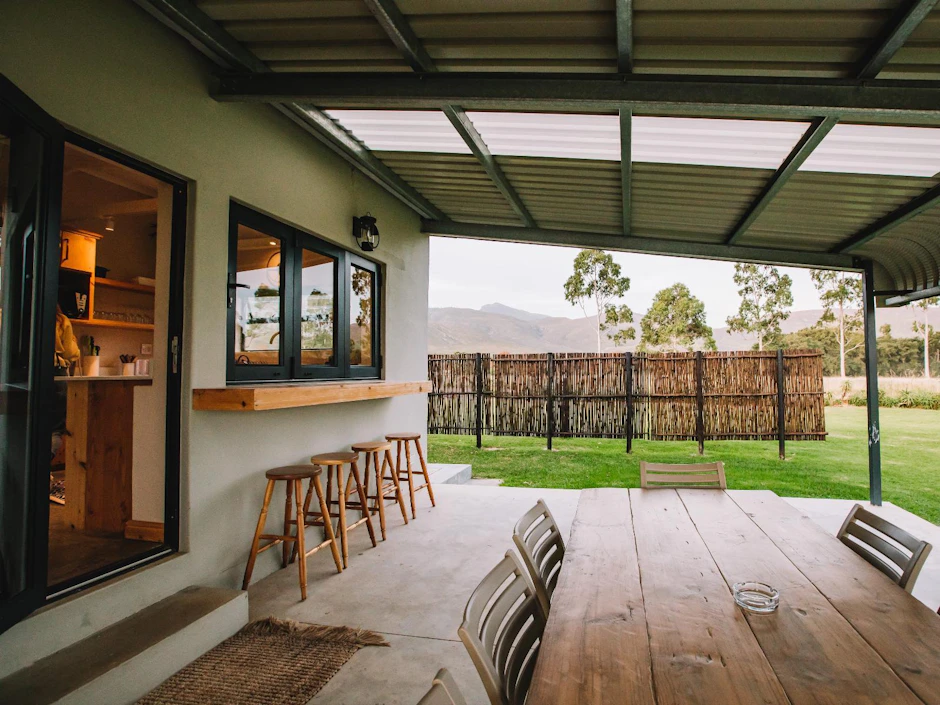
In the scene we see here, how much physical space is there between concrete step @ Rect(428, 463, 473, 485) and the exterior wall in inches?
82.9

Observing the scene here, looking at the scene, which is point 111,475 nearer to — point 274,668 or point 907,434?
point 274,668

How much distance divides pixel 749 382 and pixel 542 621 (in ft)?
26.7

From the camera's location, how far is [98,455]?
3.85 metres

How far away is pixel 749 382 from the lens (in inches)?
339

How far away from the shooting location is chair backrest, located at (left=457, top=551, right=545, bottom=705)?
1165mm

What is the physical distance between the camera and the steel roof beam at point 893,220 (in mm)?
3803

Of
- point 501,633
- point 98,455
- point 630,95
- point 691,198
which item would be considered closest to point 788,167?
point 691,198

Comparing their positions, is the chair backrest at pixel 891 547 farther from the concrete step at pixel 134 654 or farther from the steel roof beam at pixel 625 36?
the concrete step at pixel 134 654

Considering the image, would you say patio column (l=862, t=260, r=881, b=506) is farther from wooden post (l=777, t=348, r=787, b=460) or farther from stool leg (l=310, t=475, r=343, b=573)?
stool leg (l=310, t=475, r=343, b=573)

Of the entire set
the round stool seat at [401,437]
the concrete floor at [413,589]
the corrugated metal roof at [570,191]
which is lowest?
the concrete floor at [413,589]

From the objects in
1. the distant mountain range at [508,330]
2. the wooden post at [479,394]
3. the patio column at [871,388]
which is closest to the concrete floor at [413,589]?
the patio column at [871,388]

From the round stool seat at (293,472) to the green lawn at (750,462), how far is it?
3.92 m

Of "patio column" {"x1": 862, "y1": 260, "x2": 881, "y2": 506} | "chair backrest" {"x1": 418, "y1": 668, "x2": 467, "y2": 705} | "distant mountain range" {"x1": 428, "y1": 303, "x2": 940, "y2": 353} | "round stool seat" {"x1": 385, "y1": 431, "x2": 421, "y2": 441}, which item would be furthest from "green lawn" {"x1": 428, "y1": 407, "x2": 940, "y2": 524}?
"distant mountain range" {"x1": 428, "y1": 303, "x2": 940, "y2": 353}

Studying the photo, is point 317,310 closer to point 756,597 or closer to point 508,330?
point 756,597
